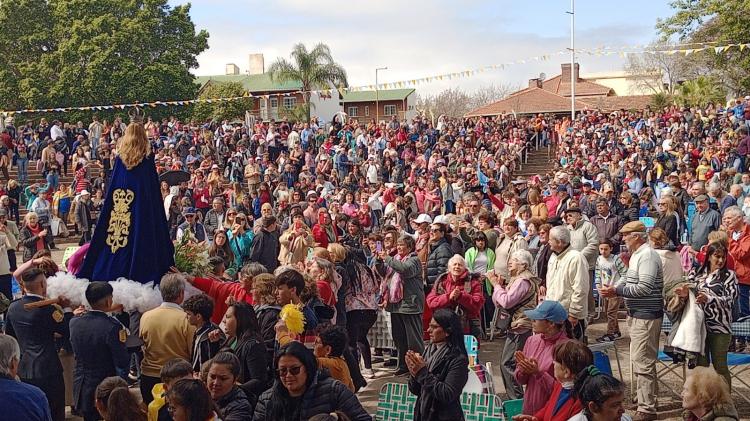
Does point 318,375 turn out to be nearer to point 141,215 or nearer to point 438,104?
point 141,215

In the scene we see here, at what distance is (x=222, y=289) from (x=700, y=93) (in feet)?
117

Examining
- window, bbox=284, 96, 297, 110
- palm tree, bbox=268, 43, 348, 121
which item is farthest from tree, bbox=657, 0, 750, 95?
window, bbox=284, 96, 297, 110

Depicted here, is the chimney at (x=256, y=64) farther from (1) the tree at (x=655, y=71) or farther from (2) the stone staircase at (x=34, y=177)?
(2) the stone staircase at (x=34, y=177)

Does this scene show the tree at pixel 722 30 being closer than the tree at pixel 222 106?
Yes

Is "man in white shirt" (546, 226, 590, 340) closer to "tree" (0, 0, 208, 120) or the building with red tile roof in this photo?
"tree" (0, 0, 208, 120)

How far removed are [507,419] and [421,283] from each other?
294 centimetres

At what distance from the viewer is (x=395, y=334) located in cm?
868

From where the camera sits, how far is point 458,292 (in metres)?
7.50

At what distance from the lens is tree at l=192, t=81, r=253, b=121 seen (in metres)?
48.1

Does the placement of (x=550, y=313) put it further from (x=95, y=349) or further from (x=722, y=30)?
(x=722, y=30)

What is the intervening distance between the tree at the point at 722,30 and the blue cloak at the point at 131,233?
2656 cm

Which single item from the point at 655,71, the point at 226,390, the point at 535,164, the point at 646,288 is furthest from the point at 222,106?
the point at 226,390

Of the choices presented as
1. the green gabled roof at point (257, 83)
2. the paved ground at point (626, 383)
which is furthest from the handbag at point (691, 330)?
the green gabled roof at point (257, 83)

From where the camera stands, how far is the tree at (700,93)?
36906mm
